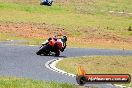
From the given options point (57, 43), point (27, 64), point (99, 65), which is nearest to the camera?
point (27, 64)

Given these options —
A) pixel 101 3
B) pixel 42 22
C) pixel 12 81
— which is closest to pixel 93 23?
pixel 42 22

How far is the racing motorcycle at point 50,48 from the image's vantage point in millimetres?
25062

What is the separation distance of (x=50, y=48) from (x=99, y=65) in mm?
4171

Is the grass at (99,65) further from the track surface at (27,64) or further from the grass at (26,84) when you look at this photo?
the grass at (26,84)

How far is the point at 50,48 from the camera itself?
83.1 ft

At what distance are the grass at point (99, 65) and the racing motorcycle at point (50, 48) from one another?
5.81 feet

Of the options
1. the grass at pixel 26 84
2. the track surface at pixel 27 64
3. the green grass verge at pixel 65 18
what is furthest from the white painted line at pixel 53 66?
the green grass verge at pixel 65 18

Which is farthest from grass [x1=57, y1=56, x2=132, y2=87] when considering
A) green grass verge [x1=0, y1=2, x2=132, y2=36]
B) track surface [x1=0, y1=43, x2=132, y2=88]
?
green grass verge [x1=0, y1=2, x2=132, y2=36]

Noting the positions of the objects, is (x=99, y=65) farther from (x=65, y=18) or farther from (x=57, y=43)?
(x=65, y=18)

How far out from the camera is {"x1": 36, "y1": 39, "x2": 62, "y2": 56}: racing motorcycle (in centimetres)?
2506

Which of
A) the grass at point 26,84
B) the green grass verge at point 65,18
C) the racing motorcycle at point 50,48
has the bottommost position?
the green grass verge at point 65,18

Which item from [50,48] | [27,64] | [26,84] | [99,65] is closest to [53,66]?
[27,64]

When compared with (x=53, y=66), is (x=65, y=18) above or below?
below

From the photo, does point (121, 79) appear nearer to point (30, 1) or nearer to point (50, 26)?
point (50, 26)
